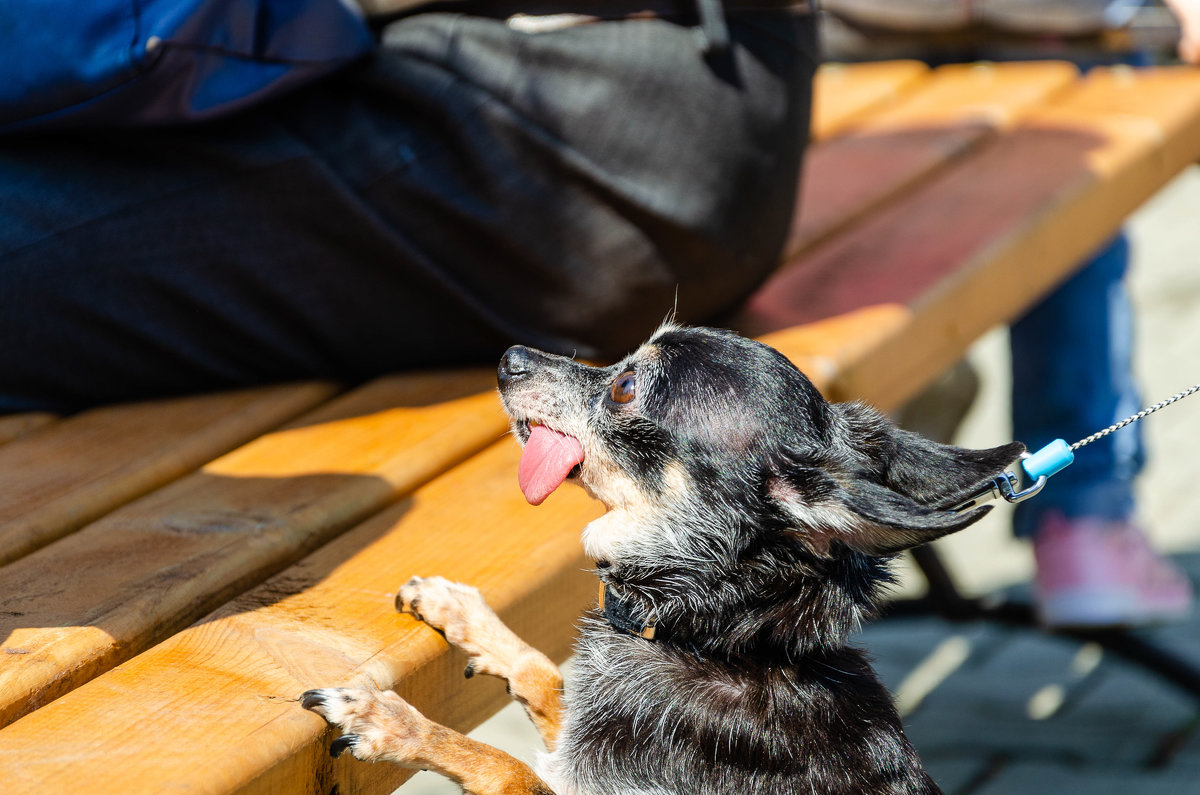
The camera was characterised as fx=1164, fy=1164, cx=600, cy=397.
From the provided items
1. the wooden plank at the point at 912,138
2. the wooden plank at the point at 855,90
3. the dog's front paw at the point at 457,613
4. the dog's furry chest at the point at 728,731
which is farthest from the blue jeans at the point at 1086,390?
the dog's front paw at the point at 457,613

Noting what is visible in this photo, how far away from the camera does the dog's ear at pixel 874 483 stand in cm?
147

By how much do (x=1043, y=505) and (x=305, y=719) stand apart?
2625 millimetres

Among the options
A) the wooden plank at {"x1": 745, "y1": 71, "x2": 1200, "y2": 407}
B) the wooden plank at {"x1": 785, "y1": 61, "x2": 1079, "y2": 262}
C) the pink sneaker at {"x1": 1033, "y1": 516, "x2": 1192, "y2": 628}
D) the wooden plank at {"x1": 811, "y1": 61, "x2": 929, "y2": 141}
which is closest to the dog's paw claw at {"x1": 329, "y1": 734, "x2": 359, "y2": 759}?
the wooden plank at {"x1": 745, "y1": 71, "x2": 1200, "y2": 407}

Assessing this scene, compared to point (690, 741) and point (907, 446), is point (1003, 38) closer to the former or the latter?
point (907, 446)

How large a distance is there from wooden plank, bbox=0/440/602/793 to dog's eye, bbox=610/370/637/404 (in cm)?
19

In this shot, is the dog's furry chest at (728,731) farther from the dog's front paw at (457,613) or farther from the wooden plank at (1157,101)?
the wooden plank at (1157,101)

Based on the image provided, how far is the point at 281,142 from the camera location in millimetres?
2053

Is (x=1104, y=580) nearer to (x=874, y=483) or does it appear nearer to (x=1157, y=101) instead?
(x=1157, y=101)

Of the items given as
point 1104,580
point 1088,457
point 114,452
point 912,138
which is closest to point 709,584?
point 114,452

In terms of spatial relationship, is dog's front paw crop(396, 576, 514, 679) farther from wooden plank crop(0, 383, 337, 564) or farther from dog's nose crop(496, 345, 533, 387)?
wooden plank crop(0, 383, 337, 564)

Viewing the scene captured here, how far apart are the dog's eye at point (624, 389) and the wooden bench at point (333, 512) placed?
186mm

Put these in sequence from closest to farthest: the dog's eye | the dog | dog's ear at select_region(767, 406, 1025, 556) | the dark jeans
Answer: dog's ear at select_region(767, 406, 1025, 556)
the dog
the dog's eye
the dark jeans

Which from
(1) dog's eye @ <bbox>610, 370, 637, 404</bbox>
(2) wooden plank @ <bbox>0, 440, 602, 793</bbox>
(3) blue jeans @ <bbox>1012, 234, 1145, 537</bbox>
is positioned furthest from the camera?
(3) blue jeans @ <bbox>1012, 234, 1145, 537</bbox>

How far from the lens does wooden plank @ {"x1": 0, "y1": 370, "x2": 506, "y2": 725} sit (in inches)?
54.9
